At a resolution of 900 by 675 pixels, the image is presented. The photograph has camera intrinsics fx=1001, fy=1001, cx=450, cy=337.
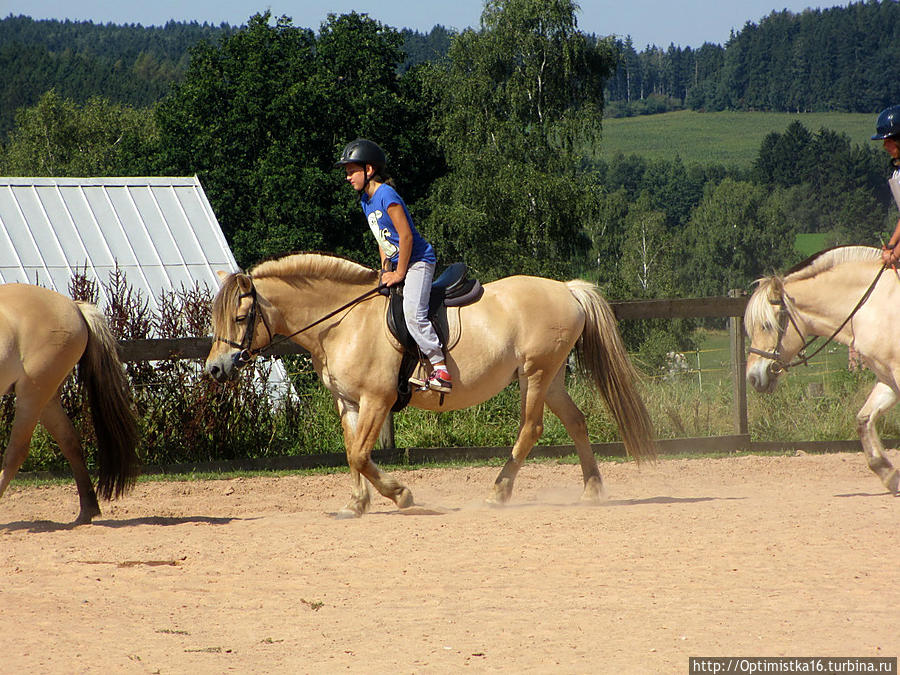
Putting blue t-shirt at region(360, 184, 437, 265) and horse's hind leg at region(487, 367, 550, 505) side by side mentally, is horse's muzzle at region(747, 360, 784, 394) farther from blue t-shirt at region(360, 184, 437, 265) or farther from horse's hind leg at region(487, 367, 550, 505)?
blue t-shirt at region(360, 184, 437, 265)

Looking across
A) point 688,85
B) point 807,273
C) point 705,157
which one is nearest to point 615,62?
point 807,273

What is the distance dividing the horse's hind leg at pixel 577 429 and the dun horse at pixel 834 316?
4.82ft

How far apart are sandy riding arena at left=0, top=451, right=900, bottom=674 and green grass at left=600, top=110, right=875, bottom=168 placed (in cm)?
10683

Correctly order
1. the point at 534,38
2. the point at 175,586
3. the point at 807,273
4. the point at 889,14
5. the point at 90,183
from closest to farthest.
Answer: the point at 175,586
the point at 807,273
the point at 90,183
the point at 534,38
the point at 889,14

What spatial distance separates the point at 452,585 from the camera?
525cm

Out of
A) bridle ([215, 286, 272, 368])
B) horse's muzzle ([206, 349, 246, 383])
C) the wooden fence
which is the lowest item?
the wooden fence

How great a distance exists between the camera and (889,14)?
14788cm

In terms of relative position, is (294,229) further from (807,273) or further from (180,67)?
(180,67)

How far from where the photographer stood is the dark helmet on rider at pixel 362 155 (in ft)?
23.5

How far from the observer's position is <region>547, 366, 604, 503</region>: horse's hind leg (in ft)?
26.7

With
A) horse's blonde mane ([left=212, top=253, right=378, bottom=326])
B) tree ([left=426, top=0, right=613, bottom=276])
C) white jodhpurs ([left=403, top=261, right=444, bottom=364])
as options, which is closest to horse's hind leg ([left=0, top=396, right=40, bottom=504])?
horse's blonde mane ([left=212, top=253, right=378, bottom=326])

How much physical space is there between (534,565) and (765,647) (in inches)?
71.3

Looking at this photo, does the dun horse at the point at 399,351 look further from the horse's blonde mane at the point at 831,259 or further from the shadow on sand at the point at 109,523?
the horse's blonde mane at the point at 831,259

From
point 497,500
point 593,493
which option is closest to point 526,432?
point 497,500
